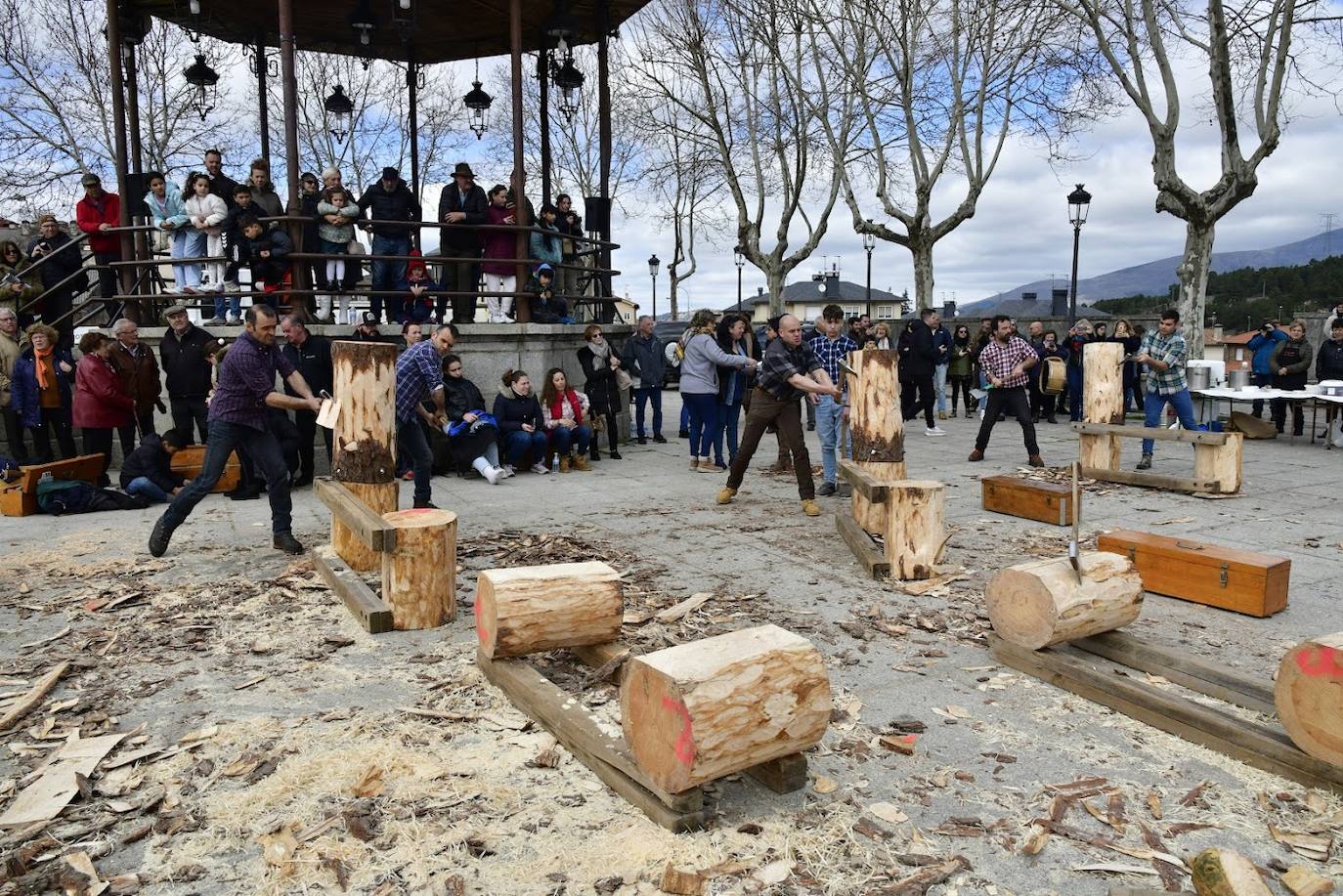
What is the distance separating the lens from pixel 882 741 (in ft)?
12.4

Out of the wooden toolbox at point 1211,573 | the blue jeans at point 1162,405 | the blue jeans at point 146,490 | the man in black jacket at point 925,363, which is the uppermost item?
the man in black jacket at point 925,363

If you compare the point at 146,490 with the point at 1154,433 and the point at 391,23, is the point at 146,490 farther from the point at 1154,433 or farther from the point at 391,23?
the point at 1154,433

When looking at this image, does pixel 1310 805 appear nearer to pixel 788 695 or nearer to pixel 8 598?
Answer: pixel 788 695

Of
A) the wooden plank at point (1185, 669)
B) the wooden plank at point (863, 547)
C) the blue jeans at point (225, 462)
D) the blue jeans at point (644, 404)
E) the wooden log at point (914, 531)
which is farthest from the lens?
the blue jeans at point (644, 404)

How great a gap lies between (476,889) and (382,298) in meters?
10.9

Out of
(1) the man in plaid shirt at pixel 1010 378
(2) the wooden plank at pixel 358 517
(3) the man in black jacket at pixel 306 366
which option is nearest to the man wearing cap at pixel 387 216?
(3) the man in black jacket at pixel 306 366

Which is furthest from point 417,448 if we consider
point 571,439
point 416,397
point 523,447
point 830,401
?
point 830,401

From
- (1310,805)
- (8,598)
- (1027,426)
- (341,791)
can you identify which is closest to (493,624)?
(341,791)

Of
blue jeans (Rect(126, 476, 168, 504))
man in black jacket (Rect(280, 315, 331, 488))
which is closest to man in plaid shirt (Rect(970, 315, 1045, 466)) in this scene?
Answer: man in black jacket (Rect(280, 315, 331, 488))

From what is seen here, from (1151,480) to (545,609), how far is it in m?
7.60

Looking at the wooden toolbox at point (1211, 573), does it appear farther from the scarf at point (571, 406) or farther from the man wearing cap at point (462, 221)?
the man wearing cap at point (462, 221)

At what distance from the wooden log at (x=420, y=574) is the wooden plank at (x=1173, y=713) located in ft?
9.93

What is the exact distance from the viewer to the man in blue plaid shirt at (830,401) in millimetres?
9555

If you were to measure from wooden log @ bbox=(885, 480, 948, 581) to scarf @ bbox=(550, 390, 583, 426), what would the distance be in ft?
19.7
